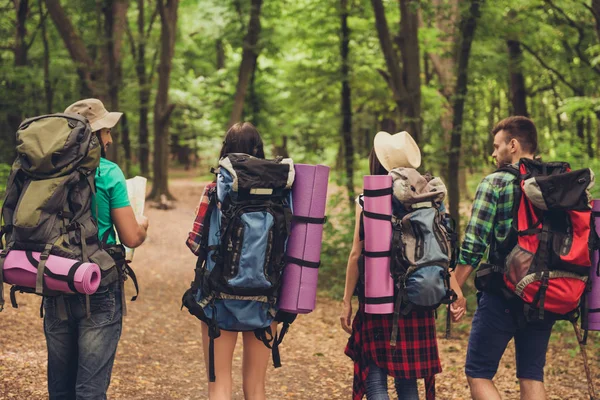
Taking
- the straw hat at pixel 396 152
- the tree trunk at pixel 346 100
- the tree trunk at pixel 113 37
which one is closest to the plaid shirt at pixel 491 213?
the straw hat at pixel 396 152

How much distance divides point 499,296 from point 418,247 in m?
0.64

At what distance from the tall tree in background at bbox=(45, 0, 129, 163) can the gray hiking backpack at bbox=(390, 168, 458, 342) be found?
978cm

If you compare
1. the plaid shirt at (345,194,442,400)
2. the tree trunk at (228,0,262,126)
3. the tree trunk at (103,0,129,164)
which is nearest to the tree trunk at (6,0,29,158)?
the tree trunk at (103,0,129,164)

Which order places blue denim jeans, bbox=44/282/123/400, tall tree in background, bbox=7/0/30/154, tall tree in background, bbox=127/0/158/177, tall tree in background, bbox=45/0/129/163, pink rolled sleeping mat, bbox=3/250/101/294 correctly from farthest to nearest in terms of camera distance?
tall tree in background, bbox=127/0/158/177 → tall tree in background, bbox=7/0/30/154 → tall tree in background, bbox=45/0/129/163 → blue denim jeans, bbox=44/282/123/400 → pink rolled sleeping mat, bbox=3/250/101/294

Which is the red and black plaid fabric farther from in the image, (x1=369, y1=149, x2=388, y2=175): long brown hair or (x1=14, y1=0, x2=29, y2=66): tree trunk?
(x1=14, y1=0, x2=29, y2=66): tree trunk

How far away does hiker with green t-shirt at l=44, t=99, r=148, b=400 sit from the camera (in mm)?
3543

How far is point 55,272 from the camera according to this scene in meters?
3.34

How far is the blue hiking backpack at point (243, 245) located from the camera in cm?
369

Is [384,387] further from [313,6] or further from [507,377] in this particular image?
[313,6]

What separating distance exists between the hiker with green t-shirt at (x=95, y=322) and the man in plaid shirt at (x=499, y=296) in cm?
190

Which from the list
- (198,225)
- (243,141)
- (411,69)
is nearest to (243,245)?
(198,225)

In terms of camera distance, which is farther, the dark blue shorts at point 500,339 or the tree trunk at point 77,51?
the tree trunk at point 77,51

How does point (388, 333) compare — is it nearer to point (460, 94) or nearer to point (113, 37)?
point (460, 94)

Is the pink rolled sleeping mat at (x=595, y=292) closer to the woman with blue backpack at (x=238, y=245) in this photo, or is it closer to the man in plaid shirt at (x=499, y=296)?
the man in plaid shirt at (x=499, y=296)
